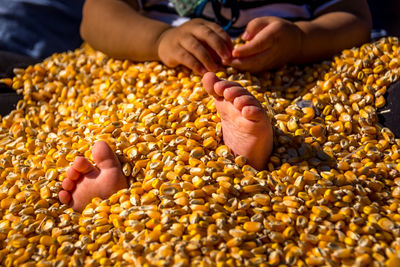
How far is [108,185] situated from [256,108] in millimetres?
408

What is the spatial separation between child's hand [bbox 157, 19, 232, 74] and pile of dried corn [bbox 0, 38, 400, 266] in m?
0.05

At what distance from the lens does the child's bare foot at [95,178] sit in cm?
109

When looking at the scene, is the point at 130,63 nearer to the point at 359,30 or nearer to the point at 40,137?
the point at 40,137

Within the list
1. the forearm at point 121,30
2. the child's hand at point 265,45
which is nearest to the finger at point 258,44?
the child's hand at point 265,45

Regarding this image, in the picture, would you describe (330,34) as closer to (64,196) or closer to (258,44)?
(258,44)

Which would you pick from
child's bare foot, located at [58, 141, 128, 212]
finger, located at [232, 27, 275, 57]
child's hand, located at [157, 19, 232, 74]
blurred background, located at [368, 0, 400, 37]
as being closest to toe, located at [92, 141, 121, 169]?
child's bare foot, located at [58, 141, 128, 212]

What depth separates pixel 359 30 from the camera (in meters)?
1.71

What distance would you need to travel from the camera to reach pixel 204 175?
41.9 inches

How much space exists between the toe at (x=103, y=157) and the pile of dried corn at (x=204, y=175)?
0.05m

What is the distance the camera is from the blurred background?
254cm

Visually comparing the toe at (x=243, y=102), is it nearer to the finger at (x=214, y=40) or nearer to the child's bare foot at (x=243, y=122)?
the child's bare foot at (x=243, y=122)

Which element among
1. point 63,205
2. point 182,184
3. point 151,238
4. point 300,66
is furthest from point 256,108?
point 300,66

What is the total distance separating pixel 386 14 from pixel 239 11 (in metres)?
1.31

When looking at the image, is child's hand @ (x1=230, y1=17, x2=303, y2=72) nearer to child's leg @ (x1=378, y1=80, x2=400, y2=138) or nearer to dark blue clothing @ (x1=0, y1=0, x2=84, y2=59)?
child's leg @ (x1=378, y1=80, x2=400, y2=138)
